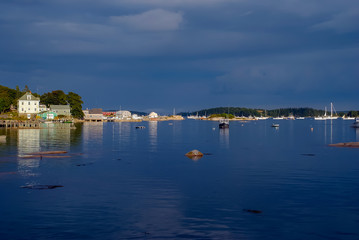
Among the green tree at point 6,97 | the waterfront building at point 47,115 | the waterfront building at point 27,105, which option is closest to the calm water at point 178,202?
the green tree at point 6,97

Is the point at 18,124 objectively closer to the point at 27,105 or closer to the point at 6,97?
the point at 27,105

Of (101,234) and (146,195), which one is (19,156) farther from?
(101,234)

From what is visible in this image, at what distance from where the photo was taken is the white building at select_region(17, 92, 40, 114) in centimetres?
16988

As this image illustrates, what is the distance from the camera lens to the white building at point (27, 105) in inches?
6688

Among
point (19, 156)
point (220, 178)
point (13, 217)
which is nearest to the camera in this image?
point (13, 217)

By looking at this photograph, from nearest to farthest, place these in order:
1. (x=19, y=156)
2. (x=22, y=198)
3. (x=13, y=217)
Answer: (x=13, y=217) → (x=22, y=198) → (x=19, y=156)

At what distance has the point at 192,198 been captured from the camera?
26.2 meters

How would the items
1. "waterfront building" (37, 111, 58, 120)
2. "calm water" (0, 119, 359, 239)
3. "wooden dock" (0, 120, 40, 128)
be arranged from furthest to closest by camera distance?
"waterfront building" (37, 111, 58, 120) → "wooden dock" (0, 120, 40, 128) → "calm water" (0, 119, 359, 239)

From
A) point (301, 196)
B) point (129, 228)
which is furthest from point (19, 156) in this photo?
point (301, 196)

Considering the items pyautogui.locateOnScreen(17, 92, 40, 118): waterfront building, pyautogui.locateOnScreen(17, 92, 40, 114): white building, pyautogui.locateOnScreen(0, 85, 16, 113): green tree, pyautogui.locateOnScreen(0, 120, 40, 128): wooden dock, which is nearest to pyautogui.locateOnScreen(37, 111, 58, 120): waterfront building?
pyautogui.locateOnScreen(17, 92, 40, 114): white building

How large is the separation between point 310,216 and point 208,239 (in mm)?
8091

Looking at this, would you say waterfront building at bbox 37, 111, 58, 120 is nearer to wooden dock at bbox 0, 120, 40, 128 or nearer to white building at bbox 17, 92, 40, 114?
white building at bbox 17, 92, 40, 114

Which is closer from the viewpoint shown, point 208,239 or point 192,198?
point 208,239

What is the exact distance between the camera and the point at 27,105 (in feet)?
567
